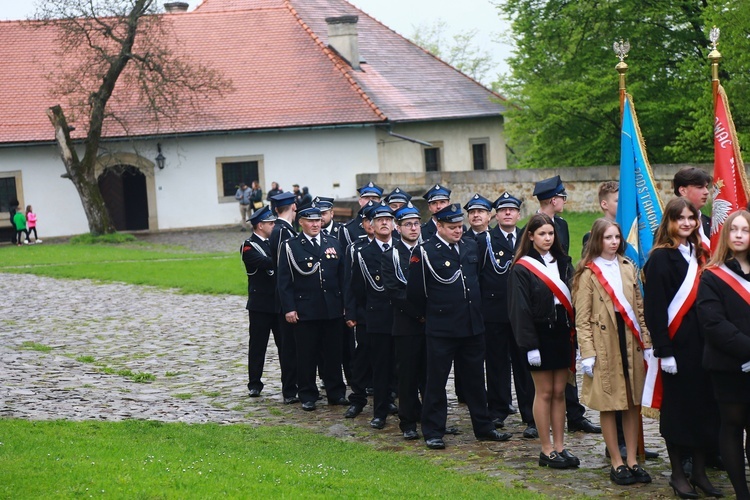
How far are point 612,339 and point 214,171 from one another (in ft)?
Answer: 108

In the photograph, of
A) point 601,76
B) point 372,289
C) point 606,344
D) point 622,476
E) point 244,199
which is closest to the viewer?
point 622,476

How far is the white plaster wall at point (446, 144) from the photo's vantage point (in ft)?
134

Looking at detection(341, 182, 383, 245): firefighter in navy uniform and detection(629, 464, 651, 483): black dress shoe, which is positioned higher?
detection(341, 182, 383, 245): firefighter in navy uniform

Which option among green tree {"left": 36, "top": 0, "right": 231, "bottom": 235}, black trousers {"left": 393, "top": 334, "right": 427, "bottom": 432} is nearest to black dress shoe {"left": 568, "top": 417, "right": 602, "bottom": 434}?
black trousers {"left": 393, "top": 334, "right": 427, "bottom": 432}

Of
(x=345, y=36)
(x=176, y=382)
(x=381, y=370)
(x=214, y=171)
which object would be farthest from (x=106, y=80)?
(x=381, y=370)

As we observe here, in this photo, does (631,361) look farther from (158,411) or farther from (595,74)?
(595,74)

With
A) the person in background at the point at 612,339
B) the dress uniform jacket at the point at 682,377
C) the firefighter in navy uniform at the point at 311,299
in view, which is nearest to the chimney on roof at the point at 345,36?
the firefighter in navy uniform at the point at 311,299

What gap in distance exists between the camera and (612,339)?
820 centimetres

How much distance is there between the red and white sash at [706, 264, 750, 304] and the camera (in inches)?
289

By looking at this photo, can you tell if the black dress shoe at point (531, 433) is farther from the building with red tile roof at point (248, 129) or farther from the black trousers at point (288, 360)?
the building with red tile roof at point (248, 129)

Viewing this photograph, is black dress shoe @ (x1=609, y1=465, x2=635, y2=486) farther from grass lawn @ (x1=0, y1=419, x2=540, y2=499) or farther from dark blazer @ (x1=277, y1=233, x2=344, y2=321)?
dark blazer @ (x1=277, y1=233, x2=344, y2=321)

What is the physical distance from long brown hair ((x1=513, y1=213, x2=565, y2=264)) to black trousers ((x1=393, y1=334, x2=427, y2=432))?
1.76 m

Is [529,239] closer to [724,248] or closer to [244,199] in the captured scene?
[724,248]

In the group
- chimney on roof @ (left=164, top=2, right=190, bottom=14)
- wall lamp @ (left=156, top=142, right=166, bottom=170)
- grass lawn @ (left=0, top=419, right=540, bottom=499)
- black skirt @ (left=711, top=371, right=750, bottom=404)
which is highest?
chimney on roof @ (left=164, top=2, right=190, bottom=14)
